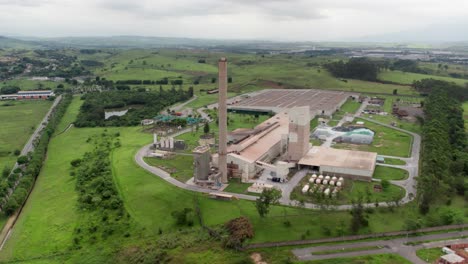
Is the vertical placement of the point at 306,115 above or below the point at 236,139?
above

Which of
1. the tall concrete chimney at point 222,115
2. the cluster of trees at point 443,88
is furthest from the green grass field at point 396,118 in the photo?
the tall concrete chimney at point 222,115

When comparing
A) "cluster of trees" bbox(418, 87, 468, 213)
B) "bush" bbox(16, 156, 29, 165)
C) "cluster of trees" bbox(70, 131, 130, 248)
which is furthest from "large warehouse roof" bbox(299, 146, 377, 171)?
"bush" bbox(16, 156, 29, 165)

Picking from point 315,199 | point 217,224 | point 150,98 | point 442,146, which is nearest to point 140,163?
point 217,224

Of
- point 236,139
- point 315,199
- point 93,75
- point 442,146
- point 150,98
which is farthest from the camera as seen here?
point 93,75

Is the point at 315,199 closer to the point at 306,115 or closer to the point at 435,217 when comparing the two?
the point at 435,217

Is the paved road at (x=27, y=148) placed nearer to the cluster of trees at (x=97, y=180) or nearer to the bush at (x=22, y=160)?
the bush at (x=22, y=160)

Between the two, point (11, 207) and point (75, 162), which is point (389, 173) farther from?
point (11, 207)

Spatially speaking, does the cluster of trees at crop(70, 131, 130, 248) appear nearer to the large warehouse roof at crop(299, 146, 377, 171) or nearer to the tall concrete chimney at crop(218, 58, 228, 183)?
the tall concrete chimney at crop(218, 58, 228, 183)
